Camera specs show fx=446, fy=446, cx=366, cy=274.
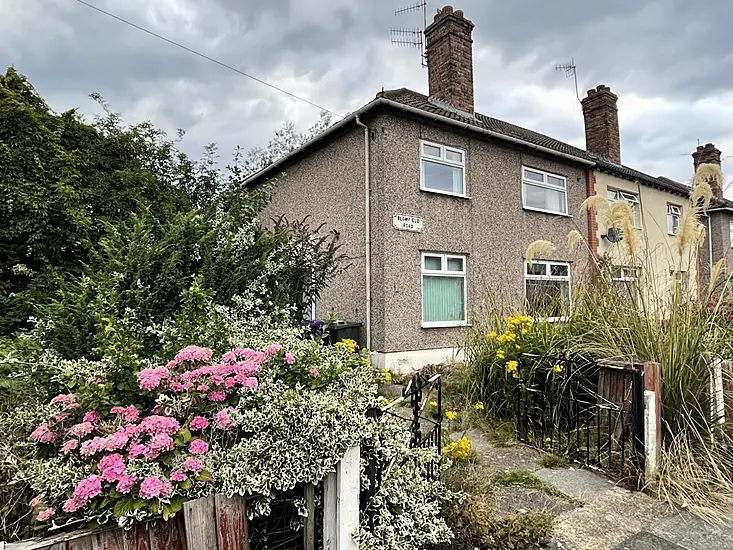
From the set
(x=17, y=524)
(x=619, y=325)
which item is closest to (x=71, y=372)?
(x=17, y=524)

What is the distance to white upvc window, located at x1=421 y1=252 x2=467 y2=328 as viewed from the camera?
8984mm

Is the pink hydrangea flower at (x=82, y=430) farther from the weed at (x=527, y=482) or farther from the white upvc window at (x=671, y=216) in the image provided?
the white upvc window at (x=671, y=216)

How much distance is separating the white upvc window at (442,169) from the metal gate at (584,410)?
5513 mm

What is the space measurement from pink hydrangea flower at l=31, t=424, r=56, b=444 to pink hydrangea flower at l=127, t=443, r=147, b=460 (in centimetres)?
47

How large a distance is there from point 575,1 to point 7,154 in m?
9.67

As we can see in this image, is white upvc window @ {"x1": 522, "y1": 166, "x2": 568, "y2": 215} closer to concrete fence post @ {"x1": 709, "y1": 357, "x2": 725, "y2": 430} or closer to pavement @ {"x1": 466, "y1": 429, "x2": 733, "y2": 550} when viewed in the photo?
concrete fence post @ {"x1": 709, "y1": 357, "x2": 725, "y2": 430}

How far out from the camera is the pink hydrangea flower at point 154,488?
4.99 feet

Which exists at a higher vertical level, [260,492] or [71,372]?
[71,372]

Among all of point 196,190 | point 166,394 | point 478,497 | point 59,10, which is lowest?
point 478,497

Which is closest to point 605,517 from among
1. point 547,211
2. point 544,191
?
point 547,211

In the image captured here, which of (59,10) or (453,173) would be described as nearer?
(59,10)

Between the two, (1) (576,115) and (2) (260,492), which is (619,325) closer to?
(2) (260,492)

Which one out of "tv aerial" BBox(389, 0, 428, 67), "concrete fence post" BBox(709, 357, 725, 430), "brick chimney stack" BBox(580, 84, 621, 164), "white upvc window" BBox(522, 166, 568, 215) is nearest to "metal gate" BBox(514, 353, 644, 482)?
"concrete fence post" BBox(709, 357, 725, 430)

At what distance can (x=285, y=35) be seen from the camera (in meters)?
9.32
